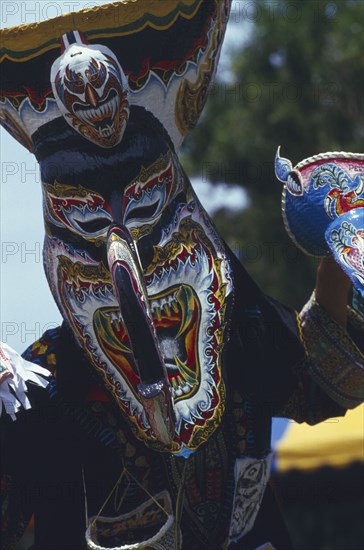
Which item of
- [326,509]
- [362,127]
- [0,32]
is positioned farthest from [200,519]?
[362,127]

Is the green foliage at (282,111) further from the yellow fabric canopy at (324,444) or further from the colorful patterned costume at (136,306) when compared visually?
the colorful patterned costume at (136,306)

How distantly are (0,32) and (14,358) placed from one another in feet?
3.18

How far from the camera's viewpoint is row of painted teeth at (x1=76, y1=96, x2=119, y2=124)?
413cm

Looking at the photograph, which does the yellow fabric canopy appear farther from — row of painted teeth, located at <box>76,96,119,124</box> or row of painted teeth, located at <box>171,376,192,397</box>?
row of painted teeth, located at <box>76,96,119,124</box>

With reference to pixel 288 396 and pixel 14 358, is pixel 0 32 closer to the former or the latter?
pixel 14 358

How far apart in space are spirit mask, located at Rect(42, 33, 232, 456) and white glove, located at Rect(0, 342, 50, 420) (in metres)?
0.23

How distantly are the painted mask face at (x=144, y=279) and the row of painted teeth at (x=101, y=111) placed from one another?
0.64 feet

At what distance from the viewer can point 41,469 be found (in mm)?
4562

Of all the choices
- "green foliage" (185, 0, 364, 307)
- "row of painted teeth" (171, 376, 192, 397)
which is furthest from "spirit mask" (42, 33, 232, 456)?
"green foliage" (185, 0, 364, 307)

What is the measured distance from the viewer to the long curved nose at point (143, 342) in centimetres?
389

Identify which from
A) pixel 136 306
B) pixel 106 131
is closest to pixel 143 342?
pixel 136 306

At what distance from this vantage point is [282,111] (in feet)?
45.6

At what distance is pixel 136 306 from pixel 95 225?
404 mm

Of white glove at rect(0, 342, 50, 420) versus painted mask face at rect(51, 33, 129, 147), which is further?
painted mask face at rect(51, 33, 129, 147)
